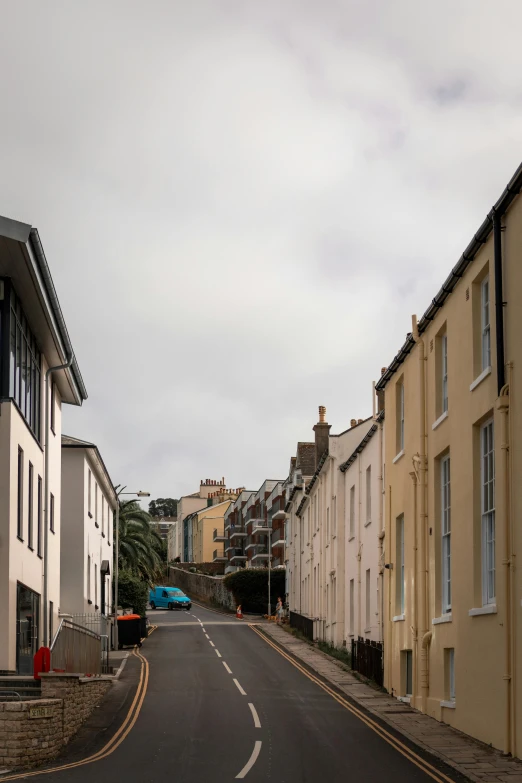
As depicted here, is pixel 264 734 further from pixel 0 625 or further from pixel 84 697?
pixel 0 625

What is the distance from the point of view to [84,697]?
21.7 metres

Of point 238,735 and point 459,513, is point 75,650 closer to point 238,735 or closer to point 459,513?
point 238,735

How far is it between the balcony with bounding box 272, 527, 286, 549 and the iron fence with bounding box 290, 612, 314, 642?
38.9 meters

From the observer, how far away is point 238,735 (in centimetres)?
1873

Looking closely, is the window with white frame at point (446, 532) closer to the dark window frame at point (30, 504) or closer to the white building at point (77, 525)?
the dark window frame at point (30, 504)

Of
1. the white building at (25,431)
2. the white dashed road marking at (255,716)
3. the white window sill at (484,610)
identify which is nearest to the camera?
the white window sill at (484,610)

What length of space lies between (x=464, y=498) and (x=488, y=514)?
107cm

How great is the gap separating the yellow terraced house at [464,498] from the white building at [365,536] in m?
4.23

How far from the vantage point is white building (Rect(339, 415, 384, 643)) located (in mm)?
30688

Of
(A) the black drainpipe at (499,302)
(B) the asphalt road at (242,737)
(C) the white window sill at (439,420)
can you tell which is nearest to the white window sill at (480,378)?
(A) the black drainpipe at (499,302)

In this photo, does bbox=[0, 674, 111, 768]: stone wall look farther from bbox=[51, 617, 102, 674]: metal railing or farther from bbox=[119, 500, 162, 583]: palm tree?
bbox=[119, 500, 162, 583]: palm tree

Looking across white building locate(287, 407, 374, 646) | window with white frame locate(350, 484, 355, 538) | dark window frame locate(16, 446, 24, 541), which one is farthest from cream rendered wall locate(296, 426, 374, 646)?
dark window frame locate(16, 446, 24, 541)

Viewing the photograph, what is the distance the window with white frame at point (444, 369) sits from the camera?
2168cm

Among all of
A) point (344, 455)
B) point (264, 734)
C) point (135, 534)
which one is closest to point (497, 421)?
point (264, 734)
